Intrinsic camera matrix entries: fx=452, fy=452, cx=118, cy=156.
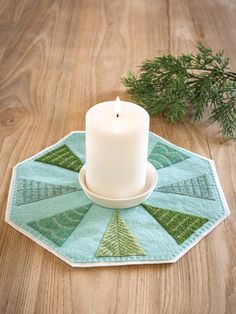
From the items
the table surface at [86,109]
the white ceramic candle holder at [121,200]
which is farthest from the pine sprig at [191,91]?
the white ceramic candle holder at [121,200]

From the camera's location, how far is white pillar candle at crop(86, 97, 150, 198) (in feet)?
2.17

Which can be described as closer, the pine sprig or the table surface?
the table surface

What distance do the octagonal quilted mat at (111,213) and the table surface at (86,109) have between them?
16 mm

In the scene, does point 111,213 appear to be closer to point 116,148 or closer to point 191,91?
point 116,148

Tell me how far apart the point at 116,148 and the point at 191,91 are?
0.31 m

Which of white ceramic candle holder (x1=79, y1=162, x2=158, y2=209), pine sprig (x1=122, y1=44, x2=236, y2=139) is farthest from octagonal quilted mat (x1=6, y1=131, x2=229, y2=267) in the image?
pine sprig (x1=122, y1=44, x2=236, y2=139)

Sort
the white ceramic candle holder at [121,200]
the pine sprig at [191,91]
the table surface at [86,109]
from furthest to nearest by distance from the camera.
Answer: the pine sprig at [191,91]
the white ceramic candle holder at [121,200]
the table surface at [86,109]

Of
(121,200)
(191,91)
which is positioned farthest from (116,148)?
(191,91)

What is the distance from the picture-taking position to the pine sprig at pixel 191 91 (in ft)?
2.90

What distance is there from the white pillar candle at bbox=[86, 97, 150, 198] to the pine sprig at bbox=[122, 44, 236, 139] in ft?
0.74

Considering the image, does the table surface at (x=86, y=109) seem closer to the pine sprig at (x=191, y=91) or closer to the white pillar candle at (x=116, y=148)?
the pine sprig at (x=191, y=91)

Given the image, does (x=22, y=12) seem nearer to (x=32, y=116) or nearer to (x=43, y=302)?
(x=32, y=116)

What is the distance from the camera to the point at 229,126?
870mm

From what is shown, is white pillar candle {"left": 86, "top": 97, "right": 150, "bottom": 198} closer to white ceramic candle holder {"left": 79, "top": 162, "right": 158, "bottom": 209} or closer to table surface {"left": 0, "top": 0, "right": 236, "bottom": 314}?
white ceramic candle holder {"left": 79, "top": 162, "right": 158, "bottom": 209}
